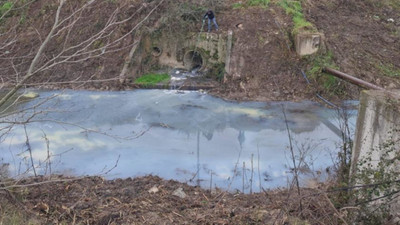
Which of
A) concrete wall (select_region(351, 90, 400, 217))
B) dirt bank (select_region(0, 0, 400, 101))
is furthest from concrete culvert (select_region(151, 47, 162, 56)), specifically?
concrete wall (select_region(351, 90, 400, 217))

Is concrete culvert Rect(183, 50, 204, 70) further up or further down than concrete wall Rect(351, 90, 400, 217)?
further down

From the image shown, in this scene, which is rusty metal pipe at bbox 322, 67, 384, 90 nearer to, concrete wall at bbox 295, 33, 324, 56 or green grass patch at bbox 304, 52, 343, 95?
green grass patch at bbox 304, 52, 343, 95

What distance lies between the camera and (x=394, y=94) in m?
5.45

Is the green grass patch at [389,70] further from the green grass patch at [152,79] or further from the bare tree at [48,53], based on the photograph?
the bare tree at [48,53]

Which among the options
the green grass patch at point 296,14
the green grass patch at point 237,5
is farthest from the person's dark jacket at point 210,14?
the green grass patch at point 296,14

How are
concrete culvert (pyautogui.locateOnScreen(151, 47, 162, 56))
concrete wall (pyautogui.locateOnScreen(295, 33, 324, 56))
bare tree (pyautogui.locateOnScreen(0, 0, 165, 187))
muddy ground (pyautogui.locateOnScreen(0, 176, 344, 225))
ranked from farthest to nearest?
concrete culvert (pyautogui.locateOnScreen(151, 47, 162, 56)) → concrete wall (pyautogui.locateOnScreen(295, 33, 324, 56)) → muddy ground (pyautogui.locateOnScreen(0, 176, 344, 225)) → bare tree (pyautogui.locateOnScreen(0, 0, 165, 187))

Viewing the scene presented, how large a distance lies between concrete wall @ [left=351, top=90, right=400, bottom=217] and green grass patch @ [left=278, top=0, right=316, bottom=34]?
8276 mm

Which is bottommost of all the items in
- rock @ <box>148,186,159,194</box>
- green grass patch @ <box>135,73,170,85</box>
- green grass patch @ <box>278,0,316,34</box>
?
rock @ <box>148,186,159,194</box>

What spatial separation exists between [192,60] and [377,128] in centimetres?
979

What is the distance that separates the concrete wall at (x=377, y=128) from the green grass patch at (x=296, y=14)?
326 inches

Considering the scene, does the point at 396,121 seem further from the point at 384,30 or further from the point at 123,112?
the point at 384,30

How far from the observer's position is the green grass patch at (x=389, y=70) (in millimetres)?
13298

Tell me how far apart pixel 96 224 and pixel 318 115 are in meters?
7.05

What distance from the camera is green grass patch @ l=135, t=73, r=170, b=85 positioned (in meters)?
13.6
